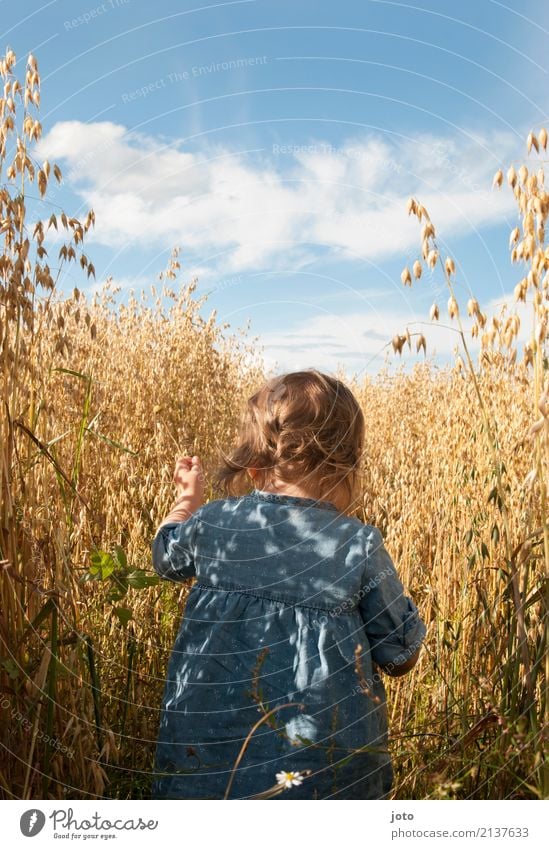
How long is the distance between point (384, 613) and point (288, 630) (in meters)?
0.22

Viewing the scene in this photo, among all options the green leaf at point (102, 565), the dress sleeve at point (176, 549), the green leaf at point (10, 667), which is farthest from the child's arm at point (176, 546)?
the green leaf at point (10, 667)

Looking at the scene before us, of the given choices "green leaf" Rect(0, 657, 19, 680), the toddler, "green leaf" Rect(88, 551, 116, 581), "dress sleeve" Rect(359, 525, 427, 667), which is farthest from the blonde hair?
"green leaf" Rect(0, 657, 19, 680)

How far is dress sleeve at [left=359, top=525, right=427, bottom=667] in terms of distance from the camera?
1.61 meters

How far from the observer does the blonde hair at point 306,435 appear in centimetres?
174

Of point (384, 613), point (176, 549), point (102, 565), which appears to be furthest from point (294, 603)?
point (102, 565)

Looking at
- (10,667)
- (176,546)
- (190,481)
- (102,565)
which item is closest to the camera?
(10,667)

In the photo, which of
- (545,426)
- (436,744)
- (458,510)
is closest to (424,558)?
(458,510)

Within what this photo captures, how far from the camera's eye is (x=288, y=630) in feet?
5.22

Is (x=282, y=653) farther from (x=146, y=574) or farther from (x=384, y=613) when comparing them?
(x=146, y=574)

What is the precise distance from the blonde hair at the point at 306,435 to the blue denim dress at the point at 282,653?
3.3 inches

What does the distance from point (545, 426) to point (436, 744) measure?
99 centimetres

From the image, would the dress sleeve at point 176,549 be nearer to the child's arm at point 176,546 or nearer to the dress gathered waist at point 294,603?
the child's arm at point 176,546
